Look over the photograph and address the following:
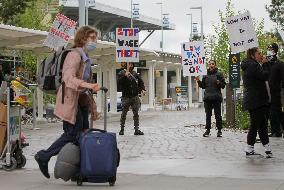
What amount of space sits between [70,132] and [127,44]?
10757 millimetres

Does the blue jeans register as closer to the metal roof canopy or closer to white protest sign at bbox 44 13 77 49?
white protest sign at bbox 44 13 77 49

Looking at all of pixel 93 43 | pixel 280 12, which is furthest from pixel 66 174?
pixel 280 12

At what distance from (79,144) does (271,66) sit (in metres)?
7.83

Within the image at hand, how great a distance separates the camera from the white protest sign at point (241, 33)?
15227mm

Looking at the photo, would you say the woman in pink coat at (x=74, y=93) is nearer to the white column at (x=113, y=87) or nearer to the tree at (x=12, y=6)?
the tree at (x=12, y=6)

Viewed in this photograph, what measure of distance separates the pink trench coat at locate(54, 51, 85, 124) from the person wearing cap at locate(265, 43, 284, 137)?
21.7 ft

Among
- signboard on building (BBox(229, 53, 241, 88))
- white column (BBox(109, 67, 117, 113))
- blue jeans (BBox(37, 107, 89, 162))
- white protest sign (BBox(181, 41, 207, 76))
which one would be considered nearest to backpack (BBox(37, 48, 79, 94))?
blue jeans (BBox(37, 107, 89, 162))

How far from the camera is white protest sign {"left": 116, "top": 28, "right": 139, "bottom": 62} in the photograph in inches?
754

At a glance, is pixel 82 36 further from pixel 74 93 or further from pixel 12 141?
pixel 12 141

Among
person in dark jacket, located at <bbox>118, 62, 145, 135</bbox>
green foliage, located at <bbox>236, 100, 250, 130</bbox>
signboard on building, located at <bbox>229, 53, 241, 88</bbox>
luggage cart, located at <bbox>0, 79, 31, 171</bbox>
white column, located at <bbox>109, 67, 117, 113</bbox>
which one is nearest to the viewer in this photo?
luggage cart, located at <bbox>0, 79, 31, 171</bbox>

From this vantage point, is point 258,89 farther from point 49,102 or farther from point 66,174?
point 49,102

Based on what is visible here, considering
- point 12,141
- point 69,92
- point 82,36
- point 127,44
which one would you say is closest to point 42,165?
point 69,92

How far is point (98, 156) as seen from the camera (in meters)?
8.38

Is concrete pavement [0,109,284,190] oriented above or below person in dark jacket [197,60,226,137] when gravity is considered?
below
